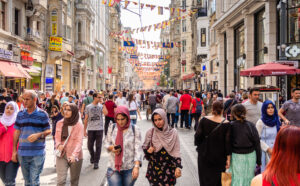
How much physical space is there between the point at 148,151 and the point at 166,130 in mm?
373

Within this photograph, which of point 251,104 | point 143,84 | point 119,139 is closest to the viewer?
point 119,139

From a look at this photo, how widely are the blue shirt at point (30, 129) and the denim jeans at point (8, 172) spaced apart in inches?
15.4

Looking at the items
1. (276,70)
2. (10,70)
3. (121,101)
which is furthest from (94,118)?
(10,70)

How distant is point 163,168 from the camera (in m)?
4.36

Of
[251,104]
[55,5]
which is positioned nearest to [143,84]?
[55,5]

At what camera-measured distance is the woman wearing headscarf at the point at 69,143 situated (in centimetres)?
493

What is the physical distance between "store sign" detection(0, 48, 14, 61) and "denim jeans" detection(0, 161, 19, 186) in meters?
14.6

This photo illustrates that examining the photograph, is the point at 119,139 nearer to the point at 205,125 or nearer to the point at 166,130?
the point at 166,130

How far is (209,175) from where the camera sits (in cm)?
483

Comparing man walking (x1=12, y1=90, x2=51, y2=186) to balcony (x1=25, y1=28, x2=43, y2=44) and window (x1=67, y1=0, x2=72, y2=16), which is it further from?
window (x1=67, y1=0, x2=72, y2=16)

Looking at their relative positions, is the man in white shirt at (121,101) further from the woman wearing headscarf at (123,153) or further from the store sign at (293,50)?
the woman wearing headscarf at (123,153)

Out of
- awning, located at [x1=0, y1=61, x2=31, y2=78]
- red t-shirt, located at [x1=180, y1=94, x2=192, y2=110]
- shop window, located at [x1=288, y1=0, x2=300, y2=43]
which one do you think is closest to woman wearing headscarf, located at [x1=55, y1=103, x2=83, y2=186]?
red t-shirt, located at [x1=180, y1=94, x2=192, y2=110]

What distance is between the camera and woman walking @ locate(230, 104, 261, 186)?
4.78m

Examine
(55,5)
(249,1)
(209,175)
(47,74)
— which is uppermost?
(55,5)
